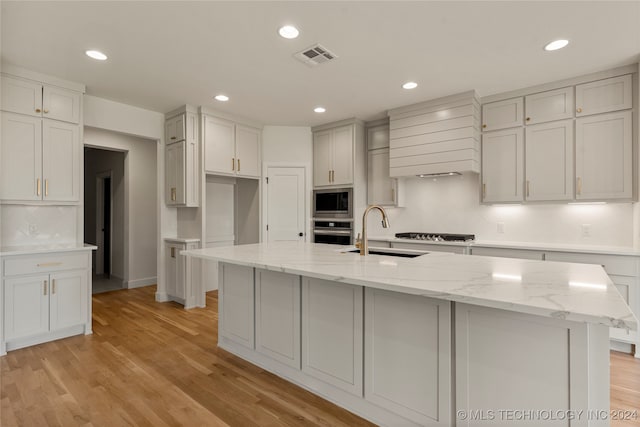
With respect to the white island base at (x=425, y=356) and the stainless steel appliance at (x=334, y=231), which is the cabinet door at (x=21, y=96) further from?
the stainless steel appliance at (x=334, y=231)

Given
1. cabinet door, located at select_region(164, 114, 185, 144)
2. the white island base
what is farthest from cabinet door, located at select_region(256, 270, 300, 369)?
cabinet door, located at select_region(164, 114, 185, 144)

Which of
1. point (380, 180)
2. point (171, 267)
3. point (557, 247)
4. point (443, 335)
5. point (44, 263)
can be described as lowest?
point (171, 267)

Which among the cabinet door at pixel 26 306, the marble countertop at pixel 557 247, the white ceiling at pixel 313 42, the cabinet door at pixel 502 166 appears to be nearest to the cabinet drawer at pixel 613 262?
the marble countertop at pixel 557 247

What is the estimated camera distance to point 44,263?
118 inches

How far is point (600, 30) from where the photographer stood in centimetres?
240

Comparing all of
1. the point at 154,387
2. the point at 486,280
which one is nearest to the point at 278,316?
the point at 154,387

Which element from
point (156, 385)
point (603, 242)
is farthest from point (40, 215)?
point (603, 242)

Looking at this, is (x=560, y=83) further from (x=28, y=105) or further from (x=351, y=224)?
(x=28, y=105)

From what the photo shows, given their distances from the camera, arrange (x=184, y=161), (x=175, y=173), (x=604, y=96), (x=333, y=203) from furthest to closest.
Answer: (x=333, y=203), (x=175, y=173), (x=184, y=161), (x=604, y=96)

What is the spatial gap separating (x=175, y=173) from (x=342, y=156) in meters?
2.36

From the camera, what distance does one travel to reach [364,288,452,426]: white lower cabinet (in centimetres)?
158

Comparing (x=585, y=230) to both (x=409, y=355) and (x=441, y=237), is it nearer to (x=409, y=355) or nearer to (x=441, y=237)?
(x=441, y=237)

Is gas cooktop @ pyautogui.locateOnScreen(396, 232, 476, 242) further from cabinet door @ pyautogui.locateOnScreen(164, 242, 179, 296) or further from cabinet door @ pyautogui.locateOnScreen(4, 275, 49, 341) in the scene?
cabinet door @ pyautogui.locateOnScreen(4, 275, 49, 341)

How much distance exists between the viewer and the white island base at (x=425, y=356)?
50.6 inches
